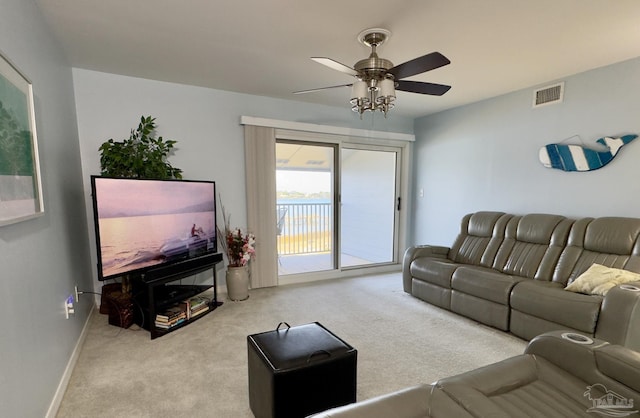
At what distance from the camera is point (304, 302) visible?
11.1 feet

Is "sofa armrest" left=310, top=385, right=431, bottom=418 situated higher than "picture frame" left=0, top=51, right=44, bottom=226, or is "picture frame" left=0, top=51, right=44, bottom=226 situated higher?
"picture frame" left=0, top=51, right=44, bottom=226

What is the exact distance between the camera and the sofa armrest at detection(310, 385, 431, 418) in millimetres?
974

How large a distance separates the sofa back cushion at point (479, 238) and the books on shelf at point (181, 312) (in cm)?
294

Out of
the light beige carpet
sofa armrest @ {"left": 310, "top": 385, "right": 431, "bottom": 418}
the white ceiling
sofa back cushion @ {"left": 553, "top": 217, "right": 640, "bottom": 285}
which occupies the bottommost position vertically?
the light beige carpet

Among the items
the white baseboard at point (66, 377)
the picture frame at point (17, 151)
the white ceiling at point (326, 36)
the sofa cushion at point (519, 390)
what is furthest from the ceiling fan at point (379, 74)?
the white baseboard at point (66, 377)

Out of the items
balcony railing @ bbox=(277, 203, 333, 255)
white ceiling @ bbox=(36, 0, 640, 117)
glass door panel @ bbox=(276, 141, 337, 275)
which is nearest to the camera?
white ceiling @ bbox=(36, 0, 640, 117)

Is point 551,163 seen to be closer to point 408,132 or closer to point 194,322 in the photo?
point 408,132

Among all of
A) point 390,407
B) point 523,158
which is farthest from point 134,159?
point 523,158

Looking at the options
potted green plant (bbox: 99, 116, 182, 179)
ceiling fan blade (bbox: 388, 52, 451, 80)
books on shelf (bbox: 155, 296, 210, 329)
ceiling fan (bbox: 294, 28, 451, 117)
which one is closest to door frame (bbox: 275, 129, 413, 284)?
books on shelf (bbox: 155, 296, 210, 329)

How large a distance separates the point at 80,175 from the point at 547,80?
16.0ft

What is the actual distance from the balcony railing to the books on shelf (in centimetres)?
225

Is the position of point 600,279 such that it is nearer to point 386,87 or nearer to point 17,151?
point 386,87

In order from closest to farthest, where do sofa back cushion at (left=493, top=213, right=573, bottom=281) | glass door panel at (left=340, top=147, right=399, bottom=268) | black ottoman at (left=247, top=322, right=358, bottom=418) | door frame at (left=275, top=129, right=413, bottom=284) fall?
black ottoman at (left=247, top=322, right=358, bottom=418), sofa back cushion at (left=493, top=213, right=573, bottom=281), door frame at (left=275, top=129, right=413, bottom=284), glass door panel at (left=340, top=147, right=399, bottom=268)

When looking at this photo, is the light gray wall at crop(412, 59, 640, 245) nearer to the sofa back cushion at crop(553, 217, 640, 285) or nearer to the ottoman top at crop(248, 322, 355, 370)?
the sofa back cushion at crop(553, 217, 640, 285)
